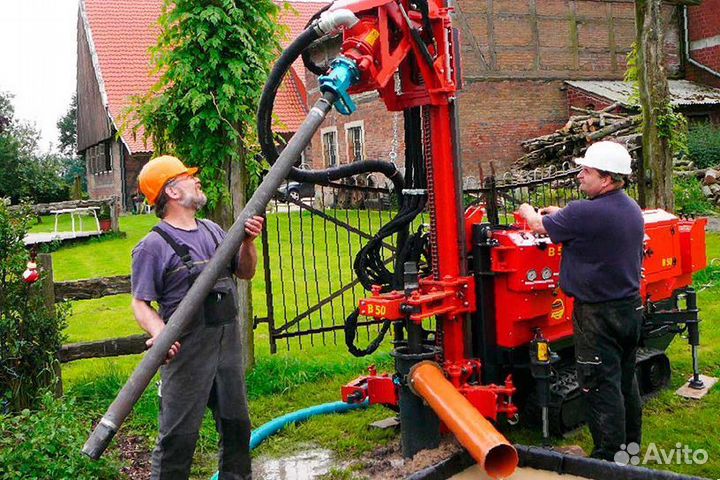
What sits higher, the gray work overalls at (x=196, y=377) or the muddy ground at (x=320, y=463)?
the gray work overalls at (x=196, y=377)

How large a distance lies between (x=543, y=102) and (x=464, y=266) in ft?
56.9

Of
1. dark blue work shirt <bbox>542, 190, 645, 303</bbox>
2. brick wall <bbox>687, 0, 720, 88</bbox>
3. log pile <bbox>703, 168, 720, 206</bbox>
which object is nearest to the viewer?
dark blue work shirt <bbox>542, 190, 645, 303</bbox>

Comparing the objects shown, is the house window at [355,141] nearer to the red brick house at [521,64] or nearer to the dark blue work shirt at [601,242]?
the red brick house at [521,64]

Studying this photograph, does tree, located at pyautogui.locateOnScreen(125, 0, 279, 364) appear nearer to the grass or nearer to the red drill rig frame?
the grass

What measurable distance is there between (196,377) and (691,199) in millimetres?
13871

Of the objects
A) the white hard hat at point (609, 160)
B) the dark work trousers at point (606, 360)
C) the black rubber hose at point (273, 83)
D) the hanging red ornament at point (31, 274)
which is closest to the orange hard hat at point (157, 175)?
the black rubber hose at point (273, 83)

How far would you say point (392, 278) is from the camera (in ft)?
16.3

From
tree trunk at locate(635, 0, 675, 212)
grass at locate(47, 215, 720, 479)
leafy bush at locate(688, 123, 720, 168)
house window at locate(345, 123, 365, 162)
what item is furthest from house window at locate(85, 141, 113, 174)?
tree trunk at locate(635, 0, 675, 212)

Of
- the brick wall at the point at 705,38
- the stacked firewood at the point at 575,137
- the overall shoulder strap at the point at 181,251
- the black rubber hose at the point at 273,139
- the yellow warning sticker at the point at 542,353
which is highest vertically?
the brick wall at the point at 705,38

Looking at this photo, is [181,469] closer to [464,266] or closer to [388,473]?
[388,473]

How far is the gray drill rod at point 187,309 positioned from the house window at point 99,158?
2723 centimetres

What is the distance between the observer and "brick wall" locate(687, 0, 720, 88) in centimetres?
2280

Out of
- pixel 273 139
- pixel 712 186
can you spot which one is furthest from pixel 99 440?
pixel 712 186

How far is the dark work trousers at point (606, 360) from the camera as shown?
14.1 feet
